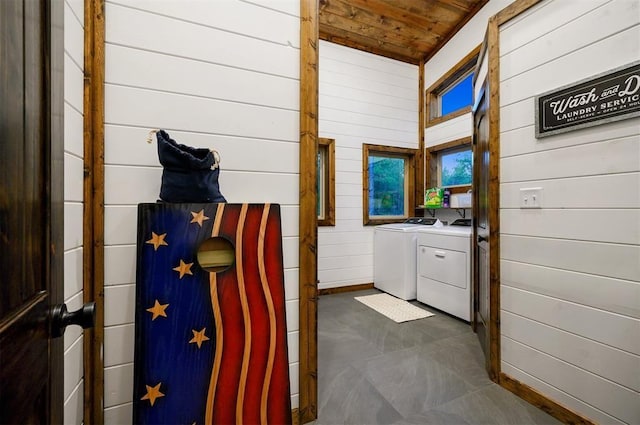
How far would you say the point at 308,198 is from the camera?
1.47 m

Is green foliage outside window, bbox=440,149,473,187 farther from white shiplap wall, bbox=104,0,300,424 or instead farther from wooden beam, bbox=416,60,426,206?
white shiplap wall, bbox=104,0,300,424

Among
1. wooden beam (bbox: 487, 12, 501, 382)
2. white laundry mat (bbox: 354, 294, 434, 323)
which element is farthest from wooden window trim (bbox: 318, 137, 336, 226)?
wooden beam (bbox: 487, 12, 501, 382)

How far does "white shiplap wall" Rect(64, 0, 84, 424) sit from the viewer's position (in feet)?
2.97

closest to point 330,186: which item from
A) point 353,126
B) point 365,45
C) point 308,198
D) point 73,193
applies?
point 353,126

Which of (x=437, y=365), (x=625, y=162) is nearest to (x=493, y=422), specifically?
(x=437, y=365)

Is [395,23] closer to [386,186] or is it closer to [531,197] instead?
[386,186]

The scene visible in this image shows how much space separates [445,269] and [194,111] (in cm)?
271

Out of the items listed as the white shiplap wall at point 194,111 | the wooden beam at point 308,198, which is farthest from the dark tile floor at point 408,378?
the white shiplap wall at point 194,111

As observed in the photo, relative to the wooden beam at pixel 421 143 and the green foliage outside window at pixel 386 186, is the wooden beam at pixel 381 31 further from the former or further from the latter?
the green foliage outside window at pixel 386 186

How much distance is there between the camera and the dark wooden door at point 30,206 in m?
0.37

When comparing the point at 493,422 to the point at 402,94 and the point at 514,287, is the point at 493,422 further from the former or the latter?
the point at 402,94

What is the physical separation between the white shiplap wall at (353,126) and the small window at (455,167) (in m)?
0.57

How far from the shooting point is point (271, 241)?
4.19ft

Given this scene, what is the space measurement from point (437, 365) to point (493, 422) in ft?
1.79
